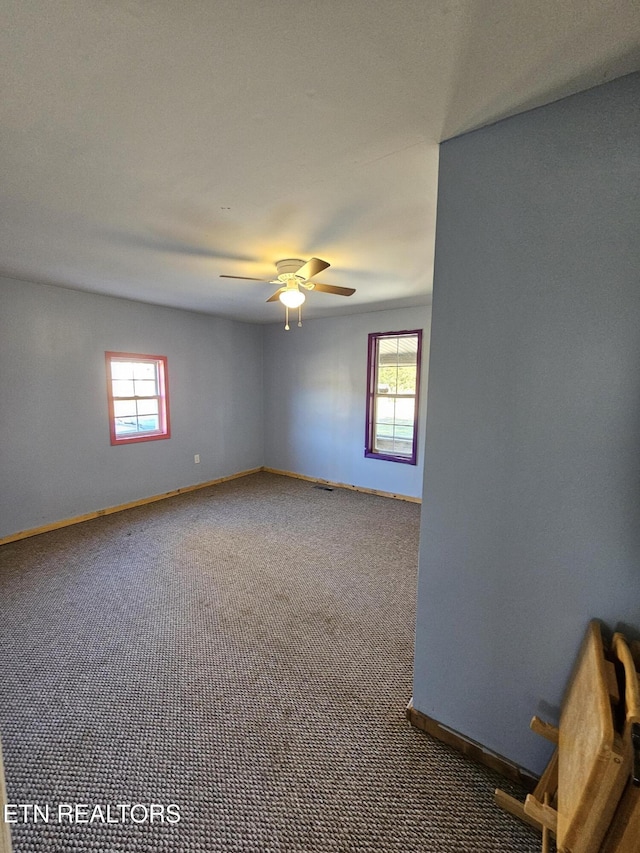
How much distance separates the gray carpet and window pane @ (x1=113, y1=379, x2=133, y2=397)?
1.77m

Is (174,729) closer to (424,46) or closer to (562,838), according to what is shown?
(562,838)

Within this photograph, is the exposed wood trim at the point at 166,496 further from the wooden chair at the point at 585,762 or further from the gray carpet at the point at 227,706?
the wooden chair at the point at 585,762

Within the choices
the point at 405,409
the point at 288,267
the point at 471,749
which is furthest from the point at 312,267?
the point at 405,409

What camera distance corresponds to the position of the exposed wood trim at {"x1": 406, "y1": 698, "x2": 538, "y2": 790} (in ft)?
4.62

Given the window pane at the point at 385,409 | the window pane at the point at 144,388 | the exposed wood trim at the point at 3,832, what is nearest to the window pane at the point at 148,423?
the window pane at the point at 144,388

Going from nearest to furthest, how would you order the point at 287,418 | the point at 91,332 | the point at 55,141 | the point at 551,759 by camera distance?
the point at 551,759 < the point at 55,141 < the point at 91,332 < the point at 287,418

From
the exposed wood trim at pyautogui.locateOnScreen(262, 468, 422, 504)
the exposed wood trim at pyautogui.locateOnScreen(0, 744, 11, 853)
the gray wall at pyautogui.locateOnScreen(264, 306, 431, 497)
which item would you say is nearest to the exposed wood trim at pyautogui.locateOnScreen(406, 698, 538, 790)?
the exposed wood trim at pyautogui.locateOnScreen(0, 744, 11, 853)

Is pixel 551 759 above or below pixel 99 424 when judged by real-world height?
below

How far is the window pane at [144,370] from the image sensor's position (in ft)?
14.7

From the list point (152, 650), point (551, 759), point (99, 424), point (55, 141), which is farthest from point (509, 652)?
point (99, 424)

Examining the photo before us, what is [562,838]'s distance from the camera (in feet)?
3.18

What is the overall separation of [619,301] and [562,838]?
1494 millimetres

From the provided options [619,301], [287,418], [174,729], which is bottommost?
[174,729]

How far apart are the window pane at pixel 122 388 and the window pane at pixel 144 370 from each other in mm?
126
